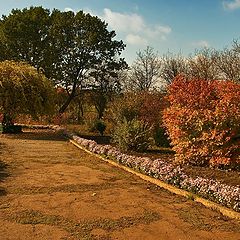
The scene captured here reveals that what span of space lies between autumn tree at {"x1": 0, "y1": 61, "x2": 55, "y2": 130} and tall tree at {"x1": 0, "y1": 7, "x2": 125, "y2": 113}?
1114 cm

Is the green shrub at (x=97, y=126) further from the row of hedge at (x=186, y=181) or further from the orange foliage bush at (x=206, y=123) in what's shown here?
the row of hedge at (x=186, y=181)

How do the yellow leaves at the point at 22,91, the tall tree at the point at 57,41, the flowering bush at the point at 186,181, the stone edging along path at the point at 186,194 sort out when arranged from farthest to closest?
the tall tree at the point at 57,41 < the yellow leaves at the point at 22,91 < the flowering bush at the point at 186,181 < the stone edging along path at the point at 186,194

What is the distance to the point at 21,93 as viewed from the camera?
2320 centimetres

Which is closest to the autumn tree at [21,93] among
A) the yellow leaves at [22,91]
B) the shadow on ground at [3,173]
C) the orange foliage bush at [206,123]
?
the yellow leaves at [22,91]

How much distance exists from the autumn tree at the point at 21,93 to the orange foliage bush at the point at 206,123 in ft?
41.5

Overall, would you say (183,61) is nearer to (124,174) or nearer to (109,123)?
(109,123)

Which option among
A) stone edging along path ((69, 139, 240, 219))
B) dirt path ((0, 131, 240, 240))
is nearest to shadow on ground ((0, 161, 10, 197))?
dirt path ((0, 131, 240, 240))

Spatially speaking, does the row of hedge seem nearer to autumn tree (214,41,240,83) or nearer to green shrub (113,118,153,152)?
green shrub (113,118,153,152)

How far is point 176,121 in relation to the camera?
1276cm

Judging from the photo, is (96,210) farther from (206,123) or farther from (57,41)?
(57,41)

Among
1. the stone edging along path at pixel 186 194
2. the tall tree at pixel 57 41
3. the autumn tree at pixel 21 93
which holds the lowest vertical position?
the stone edging along path at pixel 186 194

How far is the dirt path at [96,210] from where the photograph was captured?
18.4 ft

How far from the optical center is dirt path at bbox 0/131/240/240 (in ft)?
18.4

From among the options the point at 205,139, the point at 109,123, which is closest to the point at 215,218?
the point at 205,139
